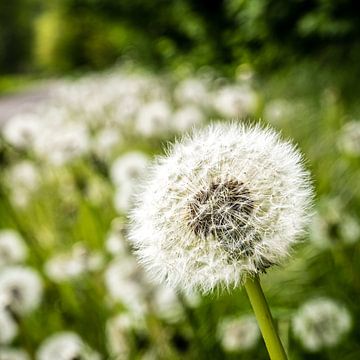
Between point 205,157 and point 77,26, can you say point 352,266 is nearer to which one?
point 205,157

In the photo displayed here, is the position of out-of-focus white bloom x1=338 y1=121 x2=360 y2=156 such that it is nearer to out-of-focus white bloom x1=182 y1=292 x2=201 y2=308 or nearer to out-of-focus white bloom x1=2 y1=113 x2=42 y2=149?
out-of-focus white bloom x1=182 y1=292 x2=201 y2=308

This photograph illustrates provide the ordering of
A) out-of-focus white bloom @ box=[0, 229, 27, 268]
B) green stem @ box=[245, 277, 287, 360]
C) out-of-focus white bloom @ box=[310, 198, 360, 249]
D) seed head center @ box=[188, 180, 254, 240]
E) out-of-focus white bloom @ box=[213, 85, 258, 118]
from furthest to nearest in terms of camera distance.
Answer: out-of-focus white bloom @ box=[213, 85, 258, 118], out-of-focus white bloom @ box=[0, 229, 27, 268], out-of-focus white bloom @ box=[310, 198, 360, 249], seed head center @ box=[188, 180, 254, 240], green stem @ box=[245, 277, 287, 360]

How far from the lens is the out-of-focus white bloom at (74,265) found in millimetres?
2158

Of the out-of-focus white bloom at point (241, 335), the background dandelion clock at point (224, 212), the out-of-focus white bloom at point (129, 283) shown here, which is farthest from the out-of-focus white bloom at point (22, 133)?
the background dandelion clock at point (224, 212)

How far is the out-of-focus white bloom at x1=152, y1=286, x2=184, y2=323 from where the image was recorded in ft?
6.34

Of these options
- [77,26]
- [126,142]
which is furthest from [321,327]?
[77,26]

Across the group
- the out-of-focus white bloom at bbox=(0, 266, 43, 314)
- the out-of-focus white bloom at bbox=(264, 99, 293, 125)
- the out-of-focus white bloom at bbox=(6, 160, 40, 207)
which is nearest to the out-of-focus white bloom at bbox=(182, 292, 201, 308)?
the out-of-focus white bloom at bbox=(0, 266, 43, 314)

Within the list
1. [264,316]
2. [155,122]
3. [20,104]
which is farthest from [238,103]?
[20,104]

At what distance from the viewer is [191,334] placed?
2.03 m

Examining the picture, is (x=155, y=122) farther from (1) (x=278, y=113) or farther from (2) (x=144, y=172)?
(2) (x=144, y=172)

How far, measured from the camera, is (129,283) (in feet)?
6.20

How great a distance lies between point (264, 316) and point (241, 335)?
46.0 inches

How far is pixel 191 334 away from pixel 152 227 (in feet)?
3.84

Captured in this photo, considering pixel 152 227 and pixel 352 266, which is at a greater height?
pixel 352 266
